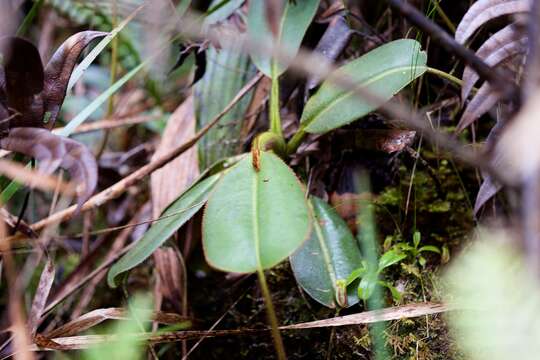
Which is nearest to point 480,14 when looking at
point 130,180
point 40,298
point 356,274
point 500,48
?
point 500,48

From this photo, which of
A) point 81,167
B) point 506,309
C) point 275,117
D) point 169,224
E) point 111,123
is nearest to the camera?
point 506,309

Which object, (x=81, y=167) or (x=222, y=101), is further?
(x=222, y=101)

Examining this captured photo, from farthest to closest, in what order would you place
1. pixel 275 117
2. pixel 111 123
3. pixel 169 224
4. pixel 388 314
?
pixel 111 123 → pixel 275 117 → pixel 169 224 → pixel 388 314

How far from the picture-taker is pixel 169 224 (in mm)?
896

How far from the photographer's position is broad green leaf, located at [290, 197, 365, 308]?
33.6 inches

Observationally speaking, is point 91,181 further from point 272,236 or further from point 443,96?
point 443,96

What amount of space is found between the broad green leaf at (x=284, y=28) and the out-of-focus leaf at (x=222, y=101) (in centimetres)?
19

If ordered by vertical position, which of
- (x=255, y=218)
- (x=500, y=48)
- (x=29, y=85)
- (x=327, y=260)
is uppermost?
(x=500, y=48)

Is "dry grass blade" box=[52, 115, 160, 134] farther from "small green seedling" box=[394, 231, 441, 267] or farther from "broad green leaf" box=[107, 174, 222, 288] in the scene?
"small green seedling" box=[394, 231, 441, 267]

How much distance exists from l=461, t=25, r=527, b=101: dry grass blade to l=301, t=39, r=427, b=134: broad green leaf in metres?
0.08

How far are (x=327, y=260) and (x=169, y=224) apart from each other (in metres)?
0.26

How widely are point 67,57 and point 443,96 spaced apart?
0.74m

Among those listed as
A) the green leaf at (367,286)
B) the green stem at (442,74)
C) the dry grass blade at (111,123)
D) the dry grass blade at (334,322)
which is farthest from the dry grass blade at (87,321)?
the dry grass blade at (111,123)

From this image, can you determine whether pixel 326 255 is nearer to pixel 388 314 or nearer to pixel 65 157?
pixel 388 314
